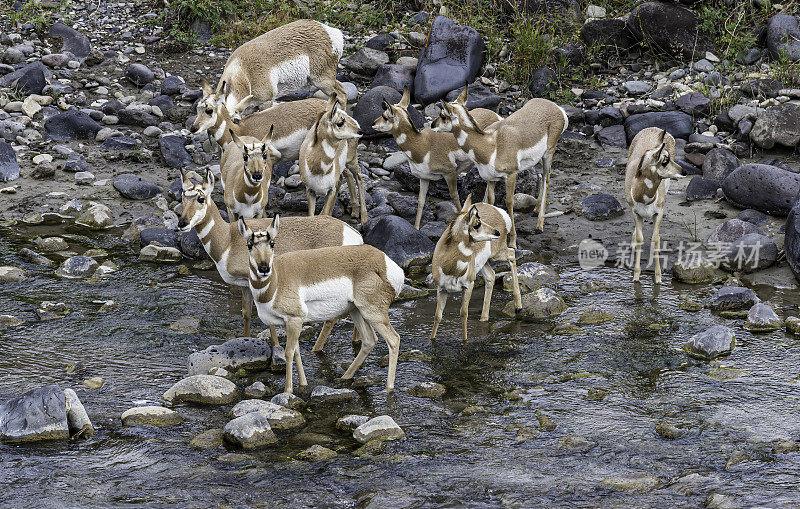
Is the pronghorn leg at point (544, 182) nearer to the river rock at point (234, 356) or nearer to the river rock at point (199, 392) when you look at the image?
the river rock at point (234, 356)

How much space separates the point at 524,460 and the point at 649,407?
4.93ft

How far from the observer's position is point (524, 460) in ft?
21.8

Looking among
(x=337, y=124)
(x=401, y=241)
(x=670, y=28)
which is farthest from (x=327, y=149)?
(x=670, y=28)

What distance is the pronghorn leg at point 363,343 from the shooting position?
8.16 m

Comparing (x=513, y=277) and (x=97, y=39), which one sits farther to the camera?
(x=97, y=39)

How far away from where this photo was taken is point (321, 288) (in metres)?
7.81

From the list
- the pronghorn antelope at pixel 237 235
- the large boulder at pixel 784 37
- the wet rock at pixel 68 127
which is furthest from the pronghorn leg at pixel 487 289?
the large boulder at pixel 784 37

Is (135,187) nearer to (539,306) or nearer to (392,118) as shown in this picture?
(392,118)

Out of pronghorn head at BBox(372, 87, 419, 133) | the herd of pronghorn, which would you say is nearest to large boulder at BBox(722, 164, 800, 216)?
the herd of pronghorn

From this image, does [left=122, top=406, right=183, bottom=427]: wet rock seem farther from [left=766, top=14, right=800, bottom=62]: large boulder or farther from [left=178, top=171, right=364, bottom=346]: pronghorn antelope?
[left=766, top=14, right=800, bottom=62]: large boulder

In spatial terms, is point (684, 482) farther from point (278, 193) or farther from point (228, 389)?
point (278, 193)

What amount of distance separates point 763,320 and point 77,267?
7.84 metres

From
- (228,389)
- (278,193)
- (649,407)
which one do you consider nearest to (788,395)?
(649,407)

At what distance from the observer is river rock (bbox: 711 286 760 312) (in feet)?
31.1
